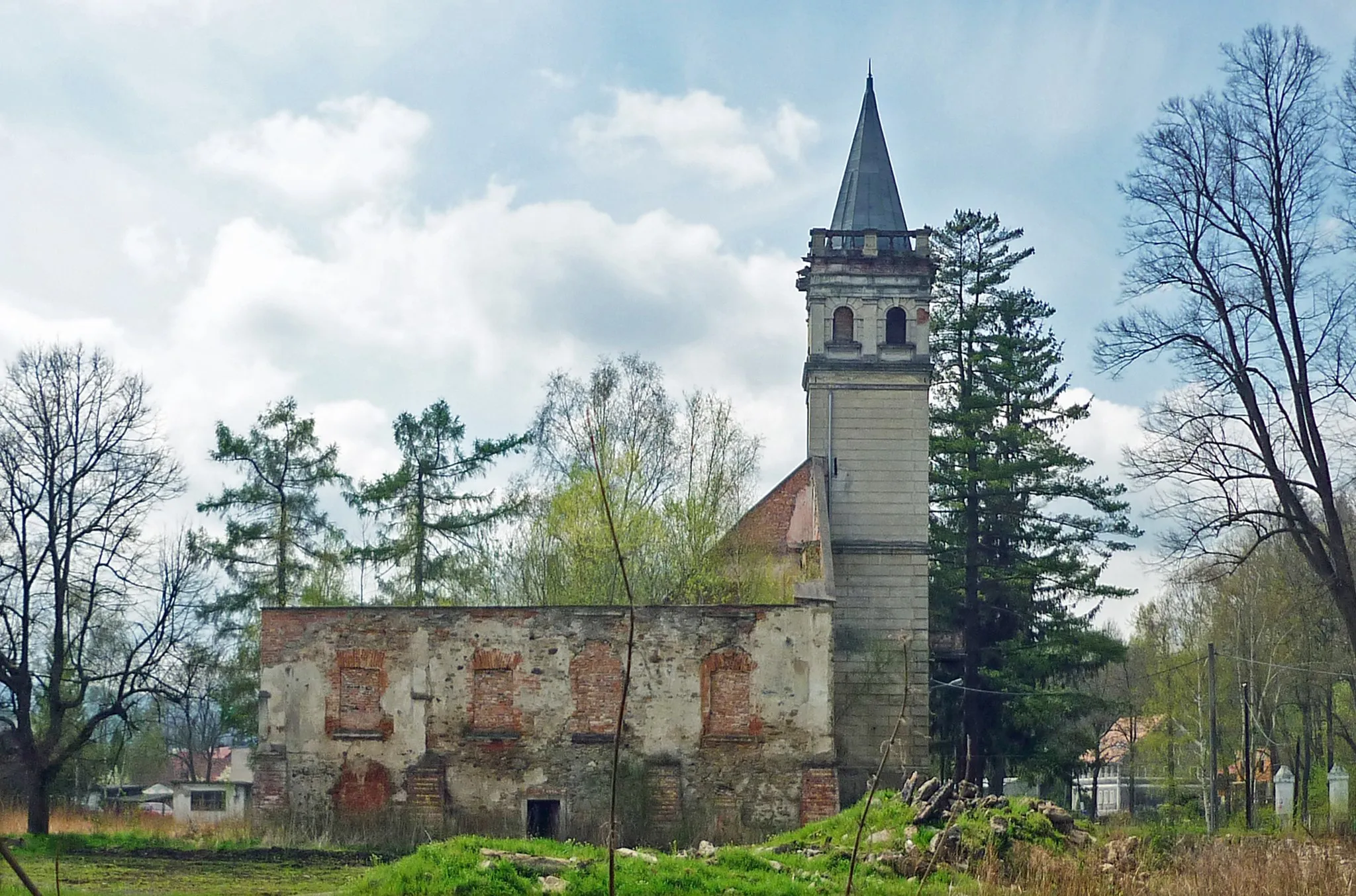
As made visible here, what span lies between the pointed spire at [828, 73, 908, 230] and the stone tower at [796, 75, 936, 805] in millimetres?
66

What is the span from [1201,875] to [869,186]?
2752cm

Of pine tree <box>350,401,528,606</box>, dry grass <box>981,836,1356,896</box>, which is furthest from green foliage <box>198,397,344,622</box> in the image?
dry grass <box>981,836,1356,896</box>

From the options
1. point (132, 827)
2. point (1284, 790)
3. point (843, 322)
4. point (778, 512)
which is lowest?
point (1284, 790)

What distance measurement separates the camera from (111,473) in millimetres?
27406

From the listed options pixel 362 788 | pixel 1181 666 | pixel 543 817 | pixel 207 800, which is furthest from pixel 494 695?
pixel 1181 666

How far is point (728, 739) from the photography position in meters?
25.8

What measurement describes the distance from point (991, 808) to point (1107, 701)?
18733 millimetres

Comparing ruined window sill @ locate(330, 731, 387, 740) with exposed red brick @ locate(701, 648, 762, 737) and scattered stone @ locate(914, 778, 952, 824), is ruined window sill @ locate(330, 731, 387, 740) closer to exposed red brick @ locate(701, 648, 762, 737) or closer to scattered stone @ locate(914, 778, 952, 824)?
exposed red brick @ locate(701, 648, 762, 737)

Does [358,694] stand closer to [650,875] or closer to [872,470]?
[650,875]

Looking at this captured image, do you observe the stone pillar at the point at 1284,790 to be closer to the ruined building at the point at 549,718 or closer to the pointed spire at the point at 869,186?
the ruined building at the point at 549,718

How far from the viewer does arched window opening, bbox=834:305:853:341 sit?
119 ft

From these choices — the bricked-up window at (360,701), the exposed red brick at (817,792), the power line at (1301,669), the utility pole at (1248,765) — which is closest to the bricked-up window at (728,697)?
the exposed red brick at (817,792)

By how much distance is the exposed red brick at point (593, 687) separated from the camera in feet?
85.3

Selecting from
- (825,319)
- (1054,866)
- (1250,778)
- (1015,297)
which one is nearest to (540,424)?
(825,319)
